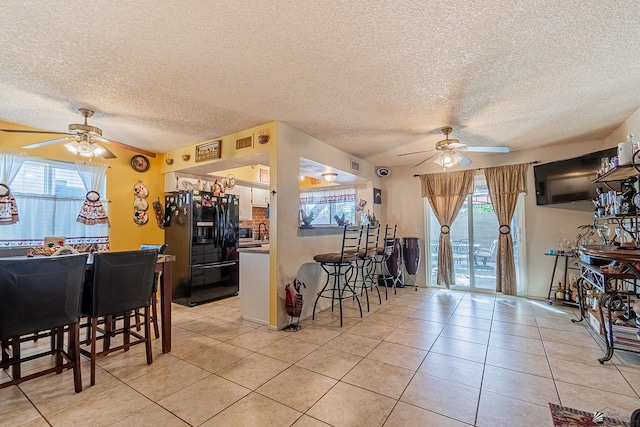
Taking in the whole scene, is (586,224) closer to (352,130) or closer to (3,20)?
(352,130)

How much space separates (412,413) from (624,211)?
2829 millimetres

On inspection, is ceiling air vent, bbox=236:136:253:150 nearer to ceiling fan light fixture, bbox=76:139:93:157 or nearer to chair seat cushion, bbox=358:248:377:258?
ceiling fan light fixture, bbox=76:139:93:157

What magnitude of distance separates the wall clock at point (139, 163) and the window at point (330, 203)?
9.43 ft

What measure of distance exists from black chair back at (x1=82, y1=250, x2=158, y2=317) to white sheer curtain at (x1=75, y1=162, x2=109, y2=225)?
2.17m

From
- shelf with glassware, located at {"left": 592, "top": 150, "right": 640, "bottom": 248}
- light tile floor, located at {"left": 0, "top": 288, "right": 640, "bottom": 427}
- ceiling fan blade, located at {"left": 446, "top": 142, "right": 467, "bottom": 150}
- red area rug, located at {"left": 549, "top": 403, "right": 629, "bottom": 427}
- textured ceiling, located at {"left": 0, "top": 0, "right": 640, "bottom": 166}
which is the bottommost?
light tile floor, located at {"left": 0, "top": 288, "right": 640, "bottom": 427}

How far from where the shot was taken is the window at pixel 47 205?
132 inches

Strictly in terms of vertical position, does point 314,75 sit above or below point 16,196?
above

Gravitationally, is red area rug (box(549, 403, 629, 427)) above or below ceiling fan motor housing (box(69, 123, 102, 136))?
below

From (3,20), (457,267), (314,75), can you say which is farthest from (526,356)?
(3,20)

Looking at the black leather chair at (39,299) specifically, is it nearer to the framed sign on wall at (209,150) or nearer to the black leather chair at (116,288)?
the black leather chair at (116,288)

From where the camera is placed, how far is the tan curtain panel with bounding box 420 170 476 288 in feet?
16.5

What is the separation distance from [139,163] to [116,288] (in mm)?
3024

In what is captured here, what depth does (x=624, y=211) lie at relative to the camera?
2703 millimetres

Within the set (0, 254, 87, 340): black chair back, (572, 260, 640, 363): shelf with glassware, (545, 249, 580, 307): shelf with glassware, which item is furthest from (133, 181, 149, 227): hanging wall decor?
(545, 249, 580, 307): shelf with glassware
